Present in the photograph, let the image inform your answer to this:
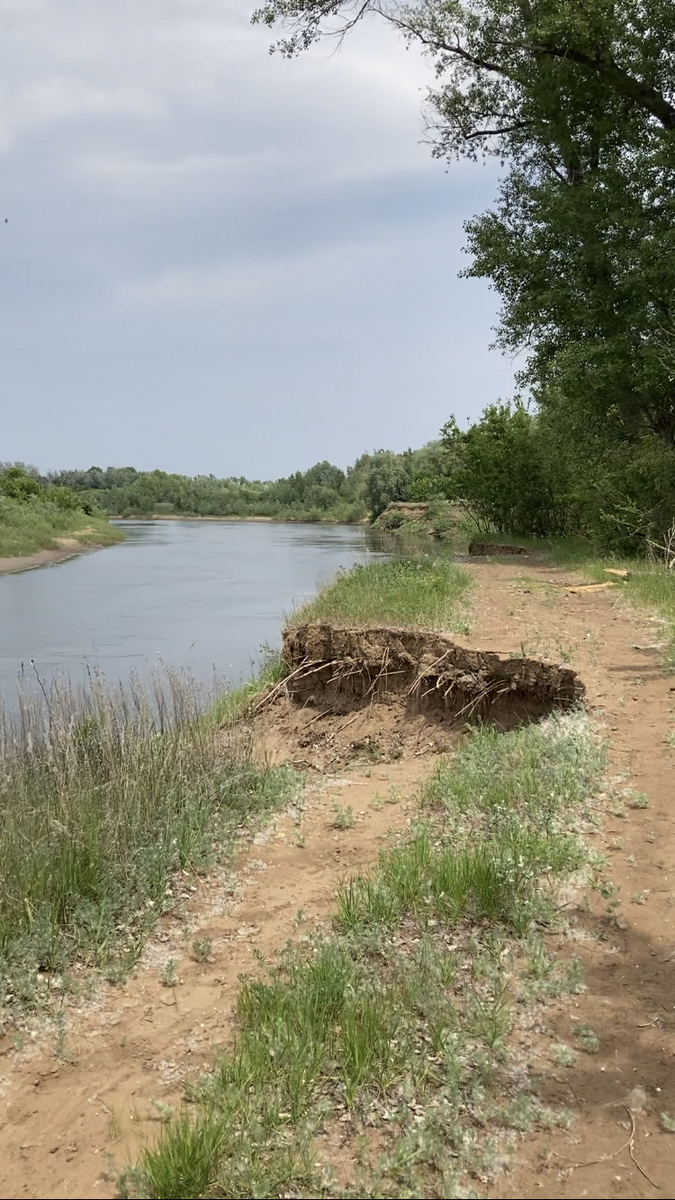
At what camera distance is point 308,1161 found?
2607 mm

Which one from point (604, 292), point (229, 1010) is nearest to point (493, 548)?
point (604, 292)

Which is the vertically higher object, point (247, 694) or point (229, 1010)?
point (229, 1010)

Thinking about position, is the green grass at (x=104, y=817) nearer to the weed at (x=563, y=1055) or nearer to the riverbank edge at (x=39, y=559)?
the weed at (x=563, y=1055)

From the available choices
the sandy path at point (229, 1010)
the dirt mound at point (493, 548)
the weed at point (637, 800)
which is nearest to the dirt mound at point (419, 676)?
the sandy path at point (229, 1010)

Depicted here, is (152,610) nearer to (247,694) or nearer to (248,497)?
(247,694)

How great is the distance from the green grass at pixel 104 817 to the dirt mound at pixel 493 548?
14761mm

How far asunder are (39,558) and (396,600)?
33.5m

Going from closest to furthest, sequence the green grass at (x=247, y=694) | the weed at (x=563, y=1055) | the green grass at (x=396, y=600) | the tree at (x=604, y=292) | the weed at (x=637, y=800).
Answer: the weed at (x=563, y=1055), the weed at (x=637, y=800), the green grass at (x=396, y=600), the green grass at (x=247, y=694), the tree at (x=604, y=292)

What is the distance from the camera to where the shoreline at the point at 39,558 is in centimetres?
3634

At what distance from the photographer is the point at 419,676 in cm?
889

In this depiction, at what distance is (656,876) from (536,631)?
207 inches

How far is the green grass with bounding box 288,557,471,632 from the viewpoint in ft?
32.0

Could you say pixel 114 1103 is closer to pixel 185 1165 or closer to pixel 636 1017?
pixel 185 1165

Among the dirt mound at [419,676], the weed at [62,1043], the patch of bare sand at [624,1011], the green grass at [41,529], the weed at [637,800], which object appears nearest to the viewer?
the patch of bare sand at [624,1011]
